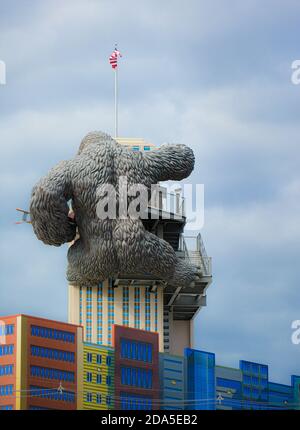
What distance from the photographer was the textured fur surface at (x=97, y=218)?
163 feet

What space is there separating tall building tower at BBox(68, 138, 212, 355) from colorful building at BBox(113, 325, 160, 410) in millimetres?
493

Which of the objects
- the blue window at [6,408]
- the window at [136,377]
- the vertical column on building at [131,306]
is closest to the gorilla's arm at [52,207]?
the vertical column on building at [131,306]

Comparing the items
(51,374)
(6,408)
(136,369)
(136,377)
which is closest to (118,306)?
(136,369)

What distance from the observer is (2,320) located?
4953 cm

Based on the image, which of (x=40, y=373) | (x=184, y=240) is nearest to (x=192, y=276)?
(x=184, y=240)

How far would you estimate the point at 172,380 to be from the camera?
167ft

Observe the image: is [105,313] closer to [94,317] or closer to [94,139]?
[94,317]

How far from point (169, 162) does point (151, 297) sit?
3.58 m

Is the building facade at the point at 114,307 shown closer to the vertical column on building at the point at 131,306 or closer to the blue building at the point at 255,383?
the vertical column on building at the point at 131,306

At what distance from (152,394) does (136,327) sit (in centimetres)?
224

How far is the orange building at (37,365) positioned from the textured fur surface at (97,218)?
1.98 meters

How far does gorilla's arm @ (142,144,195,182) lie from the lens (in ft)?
168

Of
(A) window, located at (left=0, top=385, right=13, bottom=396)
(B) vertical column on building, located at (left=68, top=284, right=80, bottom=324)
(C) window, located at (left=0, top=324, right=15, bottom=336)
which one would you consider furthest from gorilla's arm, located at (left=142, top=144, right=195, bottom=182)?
(A) window, located at (left=0, top=385, right=13, bottom=396)
